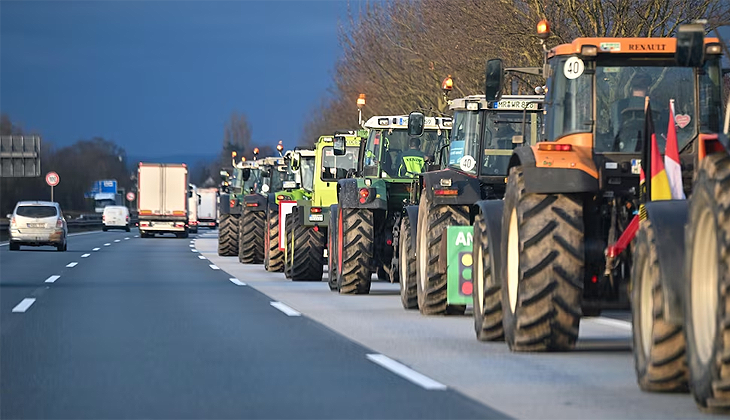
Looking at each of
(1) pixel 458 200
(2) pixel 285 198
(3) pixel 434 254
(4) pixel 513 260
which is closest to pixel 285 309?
(3) pixel 434 254

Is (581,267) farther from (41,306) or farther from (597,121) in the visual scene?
(41,306)

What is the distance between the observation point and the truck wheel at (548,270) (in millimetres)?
11594

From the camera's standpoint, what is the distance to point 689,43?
9484mm

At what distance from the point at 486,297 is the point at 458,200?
368 centimetres

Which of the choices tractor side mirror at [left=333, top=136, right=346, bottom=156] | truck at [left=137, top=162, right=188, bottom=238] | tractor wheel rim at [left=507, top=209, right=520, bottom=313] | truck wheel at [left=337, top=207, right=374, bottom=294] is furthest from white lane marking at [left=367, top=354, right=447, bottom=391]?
truck at [left=137, top=162, right=188, bottom=238]

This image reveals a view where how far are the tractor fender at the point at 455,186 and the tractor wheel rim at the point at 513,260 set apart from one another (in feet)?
13.0

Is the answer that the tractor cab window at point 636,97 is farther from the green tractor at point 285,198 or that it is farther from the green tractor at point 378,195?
the green tractor at point 285,198

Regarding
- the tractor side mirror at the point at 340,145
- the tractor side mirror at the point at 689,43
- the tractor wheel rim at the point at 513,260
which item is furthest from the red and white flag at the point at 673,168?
the tractor side mirror at the point at 340,145

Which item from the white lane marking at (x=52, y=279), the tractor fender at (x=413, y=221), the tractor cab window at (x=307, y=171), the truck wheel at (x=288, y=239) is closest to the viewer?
the tractor fender at (x=413, y=221)

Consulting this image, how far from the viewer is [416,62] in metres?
53.2

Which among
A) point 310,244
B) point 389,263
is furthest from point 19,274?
point 389,263

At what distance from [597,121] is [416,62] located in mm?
41289

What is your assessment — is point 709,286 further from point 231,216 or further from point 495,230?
point 231,216

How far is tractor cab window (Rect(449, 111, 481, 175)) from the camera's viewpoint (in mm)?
17453
